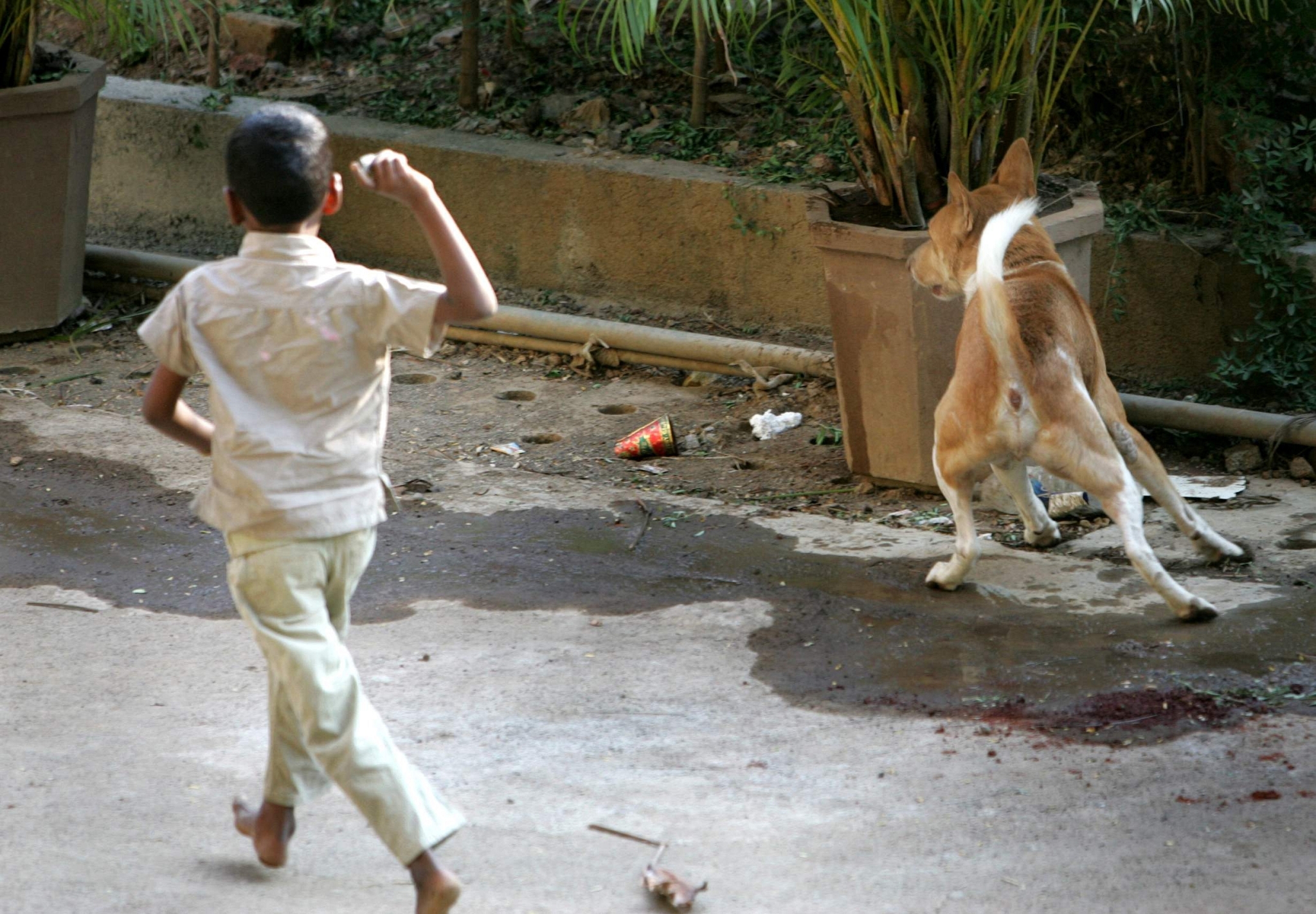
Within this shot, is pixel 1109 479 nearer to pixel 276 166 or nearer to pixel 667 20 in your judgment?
pixel 276 166

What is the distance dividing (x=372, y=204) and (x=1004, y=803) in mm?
5542

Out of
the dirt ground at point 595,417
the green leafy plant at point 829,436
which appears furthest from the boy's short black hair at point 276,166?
the green leafy plant at point 829,436

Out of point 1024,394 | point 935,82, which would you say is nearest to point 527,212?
point 935,82

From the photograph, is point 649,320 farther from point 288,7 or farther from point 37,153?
point 288,7

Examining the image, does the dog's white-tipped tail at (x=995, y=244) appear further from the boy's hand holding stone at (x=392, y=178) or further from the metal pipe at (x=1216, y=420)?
the boy's hand holding stone at (x=392, y=178)

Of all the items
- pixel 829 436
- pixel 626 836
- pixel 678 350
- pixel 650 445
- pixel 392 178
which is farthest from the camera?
pixel 678 350

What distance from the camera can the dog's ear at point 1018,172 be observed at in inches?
190

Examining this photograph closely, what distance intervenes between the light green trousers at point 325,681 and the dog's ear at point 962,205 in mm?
2557

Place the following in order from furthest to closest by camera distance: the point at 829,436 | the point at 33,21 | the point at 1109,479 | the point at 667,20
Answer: the point at 667,20 < the point at 33,21 < the point at 829,436 < the point at 1109,479

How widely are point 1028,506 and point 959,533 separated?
42 centimetres

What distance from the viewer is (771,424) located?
6.03 m

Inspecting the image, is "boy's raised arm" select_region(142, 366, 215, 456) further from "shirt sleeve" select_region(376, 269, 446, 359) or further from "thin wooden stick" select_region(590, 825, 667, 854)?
"thin wooden stick" select_region(590, 825, 667, 854)

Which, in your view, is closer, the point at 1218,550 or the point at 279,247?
the point at 279,247

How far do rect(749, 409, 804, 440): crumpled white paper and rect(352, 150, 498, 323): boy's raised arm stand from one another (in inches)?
137
